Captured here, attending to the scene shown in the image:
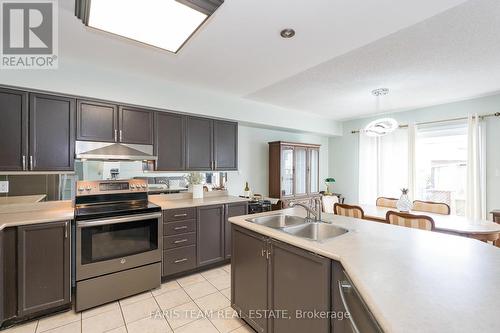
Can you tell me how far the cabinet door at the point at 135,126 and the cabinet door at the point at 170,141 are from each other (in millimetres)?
104

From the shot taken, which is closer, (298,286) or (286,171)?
(298,286)

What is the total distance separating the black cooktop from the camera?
232 cm

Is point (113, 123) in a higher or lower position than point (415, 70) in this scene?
lower

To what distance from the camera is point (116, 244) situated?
2.48m

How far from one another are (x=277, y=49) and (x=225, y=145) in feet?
5.95

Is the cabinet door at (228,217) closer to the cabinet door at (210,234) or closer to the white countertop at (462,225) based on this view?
A: the cabinet door at (210,234)

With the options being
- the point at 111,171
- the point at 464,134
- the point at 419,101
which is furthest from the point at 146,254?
the point at 464,134

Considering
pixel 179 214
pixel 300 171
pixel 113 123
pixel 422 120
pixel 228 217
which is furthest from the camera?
pixel 300 171

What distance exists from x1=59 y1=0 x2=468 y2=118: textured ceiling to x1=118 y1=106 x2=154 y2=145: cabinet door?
490 millimetres

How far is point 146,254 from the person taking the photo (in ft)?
8.66

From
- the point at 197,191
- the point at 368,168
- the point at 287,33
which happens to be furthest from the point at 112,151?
the point at 368,168

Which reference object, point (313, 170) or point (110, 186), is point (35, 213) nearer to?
point (110, 186)

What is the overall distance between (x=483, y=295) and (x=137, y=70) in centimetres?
→ 338

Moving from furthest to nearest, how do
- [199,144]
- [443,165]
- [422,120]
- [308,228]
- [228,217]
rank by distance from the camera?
[422,120], [443,165], [199,144], [228,217], [308,228]
